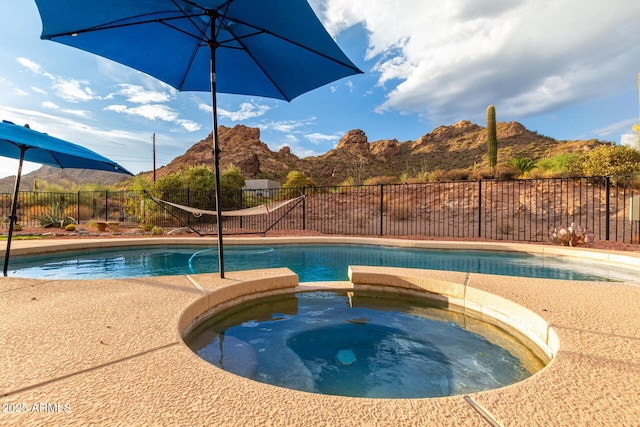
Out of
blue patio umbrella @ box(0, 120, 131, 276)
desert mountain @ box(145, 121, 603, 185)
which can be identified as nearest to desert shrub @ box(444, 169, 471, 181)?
desert mountain @ box(145, 121, 603, 185)

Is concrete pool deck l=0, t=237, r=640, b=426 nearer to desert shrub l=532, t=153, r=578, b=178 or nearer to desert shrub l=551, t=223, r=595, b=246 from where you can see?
desert shrub l=551, t=223, r=595, b=246

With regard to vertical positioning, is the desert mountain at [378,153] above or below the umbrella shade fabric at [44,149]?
above

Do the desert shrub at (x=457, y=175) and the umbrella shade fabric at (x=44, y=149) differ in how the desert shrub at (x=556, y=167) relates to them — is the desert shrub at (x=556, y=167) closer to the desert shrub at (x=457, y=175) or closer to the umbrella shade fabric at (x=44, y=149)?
the desert shrub at (x=457, y=175)

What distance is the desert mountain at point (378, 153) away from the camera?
25906 millimetres

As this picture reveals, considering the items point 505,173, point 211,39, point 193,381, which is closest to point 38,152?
point 211,39

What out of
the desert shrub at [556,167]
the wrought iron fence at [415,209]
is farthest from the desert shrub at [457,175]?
the desert shrub at [556,167]

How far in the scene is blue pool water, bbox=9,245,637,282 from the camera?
414cm

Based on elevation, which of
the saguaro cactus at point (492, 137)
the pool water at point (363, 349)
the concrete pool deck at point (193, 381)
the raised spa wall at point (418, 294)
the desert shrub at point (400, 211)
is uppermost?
the saguaro cactus at point (492, 137)

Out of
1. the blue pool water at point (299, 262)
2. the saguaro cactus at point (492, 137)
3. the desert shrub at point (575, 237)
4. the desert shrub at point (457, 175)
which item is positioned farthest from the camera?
the saguaro cactus at point (492, 137)

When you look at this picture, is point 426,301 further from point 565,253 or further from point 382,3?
point 382,3

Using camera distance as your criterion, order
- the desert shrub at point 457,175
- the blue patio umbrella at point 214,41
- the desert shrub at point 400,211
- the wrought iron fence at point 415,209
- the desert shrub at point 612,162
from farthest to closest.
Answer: the desert shrub at point 457,175 → the desert shrub at point 400,211 → the desert shrub at point 612,162 → the wrought iron fence at point 415,209 → the blue patio umbrella at point 214,41

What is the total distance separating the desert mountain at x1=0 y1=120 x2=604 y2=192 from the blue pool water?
18.7 m

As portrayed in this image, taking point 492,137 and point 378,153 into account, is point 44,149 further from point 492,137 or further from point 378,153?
point 378,153

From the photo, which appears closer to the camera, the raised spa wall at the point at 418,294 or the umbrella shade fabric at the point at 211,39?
the raised spa wall at the point at 418,294
